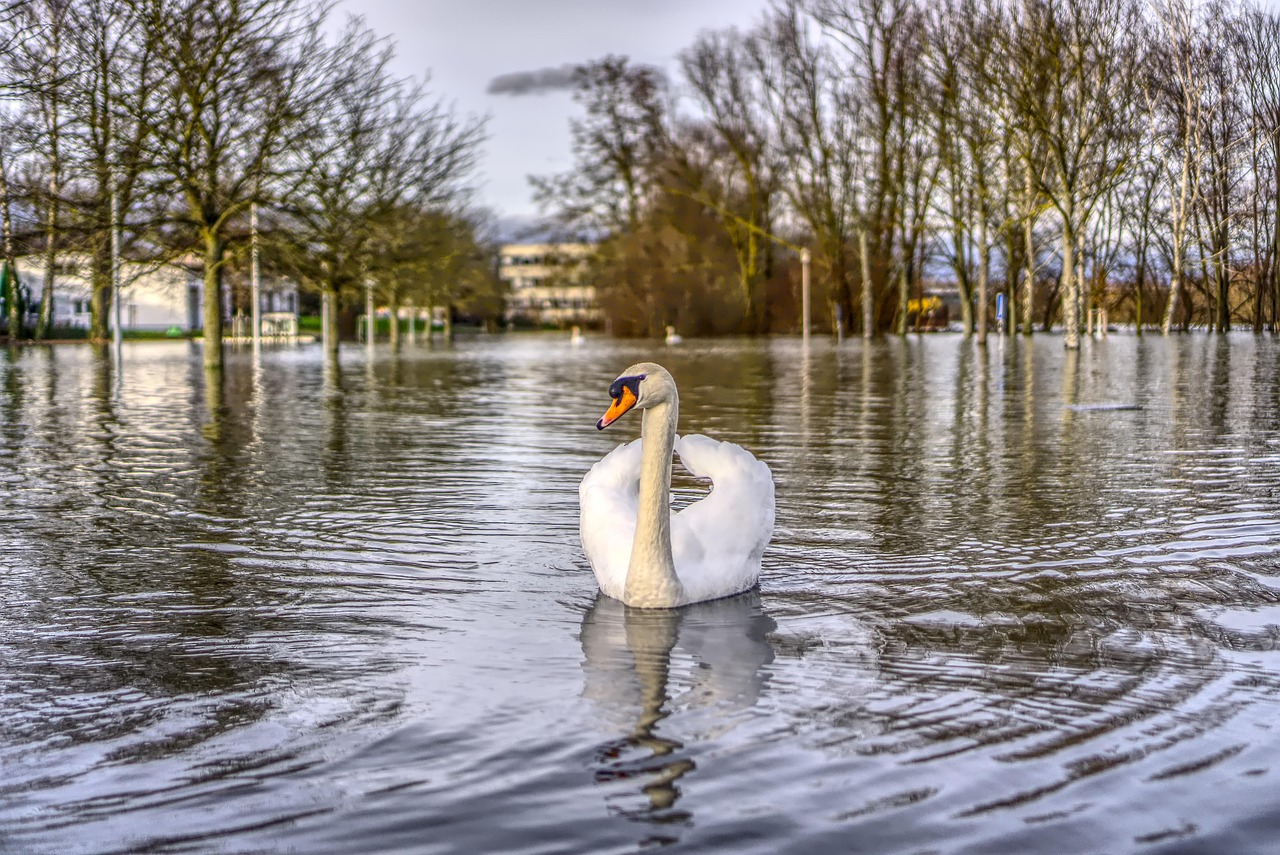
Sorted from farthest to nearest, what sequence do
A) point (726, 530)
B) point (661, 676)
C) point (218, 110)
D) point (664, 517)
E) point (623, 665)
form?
point (218, 110), point (726, 530), point (664, 517), point (623, 665), point (661, 676)

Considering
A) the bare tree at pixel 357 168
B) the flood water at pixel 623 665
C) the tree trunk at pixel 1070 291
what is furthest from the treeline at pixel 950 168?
the flood water at pixel 623 665

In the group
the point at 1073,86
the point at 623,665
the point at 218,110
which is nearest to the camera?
the point at 623,665

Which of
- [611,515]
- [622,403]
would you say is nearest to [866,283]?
[611,515]

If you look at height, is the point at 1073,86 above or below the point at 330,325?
above

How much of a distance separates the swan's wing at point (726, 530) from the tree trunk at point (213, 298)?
76.6 feet

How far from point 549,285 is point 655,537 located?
72.8 meters

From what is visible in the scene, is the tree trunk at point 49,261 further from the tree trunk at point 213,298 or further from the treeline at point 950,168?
the treeline at point 950,168

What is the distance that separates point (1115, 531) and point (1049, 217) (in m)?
49.5

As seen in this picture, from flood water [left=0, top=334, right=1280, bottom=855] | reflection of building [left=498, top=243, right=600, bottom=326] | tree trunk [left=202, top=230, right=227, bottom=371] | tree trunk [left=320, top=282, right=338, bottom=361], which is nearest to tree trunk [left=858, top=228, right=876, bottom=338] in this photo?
reflection of building [left=498, top=243, right=600, bottom=326]

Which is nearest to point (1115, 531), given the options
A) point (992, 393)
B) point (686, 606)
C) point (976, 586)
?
point (976, 586)

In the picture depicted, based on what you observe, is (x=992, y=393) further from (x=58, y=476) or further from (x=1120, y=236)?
(x=1120, y=236)

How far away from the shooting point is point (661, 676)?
16.0 ft

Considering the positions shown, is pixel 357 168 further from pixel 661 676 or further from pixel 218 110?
pixel 661 676

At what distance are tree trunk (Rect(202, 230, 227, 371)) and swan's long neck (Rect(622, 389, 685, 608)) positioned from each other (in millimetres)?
23478
